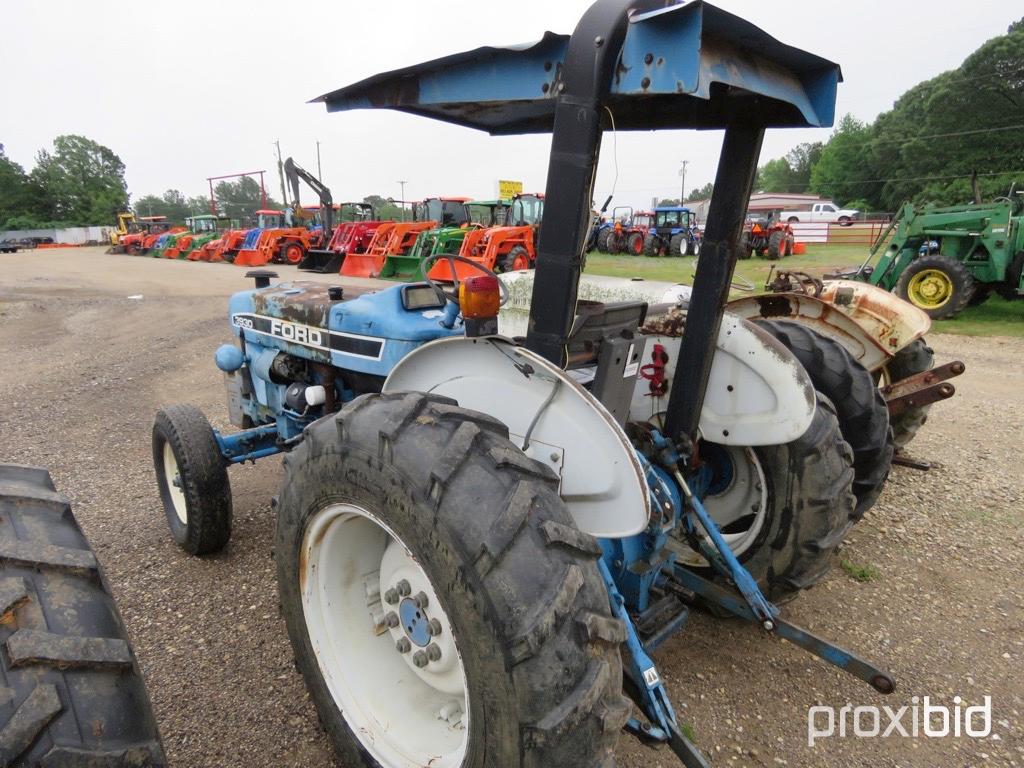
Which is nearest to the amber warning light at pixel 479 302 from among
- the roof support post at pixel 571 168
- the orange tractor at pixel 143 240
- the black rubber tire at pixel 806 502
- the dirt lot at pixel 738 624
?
the roof support post at pixel 571 168

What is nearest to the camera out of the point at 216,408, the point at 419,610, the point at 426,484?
the point at 426,484

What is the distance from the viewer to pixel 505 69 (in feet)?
4.96

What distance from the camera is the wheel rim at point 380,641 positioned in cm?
173

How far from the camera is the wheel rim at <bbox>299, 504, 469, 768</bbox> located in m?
1.73

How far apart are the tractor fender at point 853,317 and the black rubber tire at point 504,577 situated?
2.77 meters

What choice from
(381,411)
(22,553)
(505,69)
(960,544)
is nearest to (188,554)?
(22,553)

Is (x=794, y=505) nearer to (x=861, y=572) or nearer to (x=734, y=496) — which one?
(x=734, y=496)

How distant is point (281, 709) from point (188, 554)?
1.31 metres

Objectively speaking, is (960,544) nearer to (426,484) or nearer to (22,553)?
(426,484)

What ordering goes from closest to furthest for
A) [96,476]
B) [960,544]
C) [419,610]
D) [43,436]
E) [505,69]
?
[505,69]
[419,610]
[960,544]
[96,476]
[43,436]

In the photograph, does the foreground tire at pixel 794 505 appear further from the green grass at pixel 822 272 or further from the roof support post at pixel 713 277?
the green grass at pixel 822 272

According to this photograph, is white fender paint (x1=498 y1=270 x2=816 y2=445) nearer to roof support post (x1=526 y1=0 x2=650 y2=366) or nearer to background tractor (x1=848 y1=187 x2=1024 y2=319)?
roof support post (x1=526 y1=0 x2=650 y2=366)

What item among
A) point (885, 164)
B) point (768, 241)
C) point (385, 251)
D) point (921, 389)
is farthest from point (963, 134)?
point (921, 389)

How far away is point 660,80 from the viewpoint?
4.09 ft
